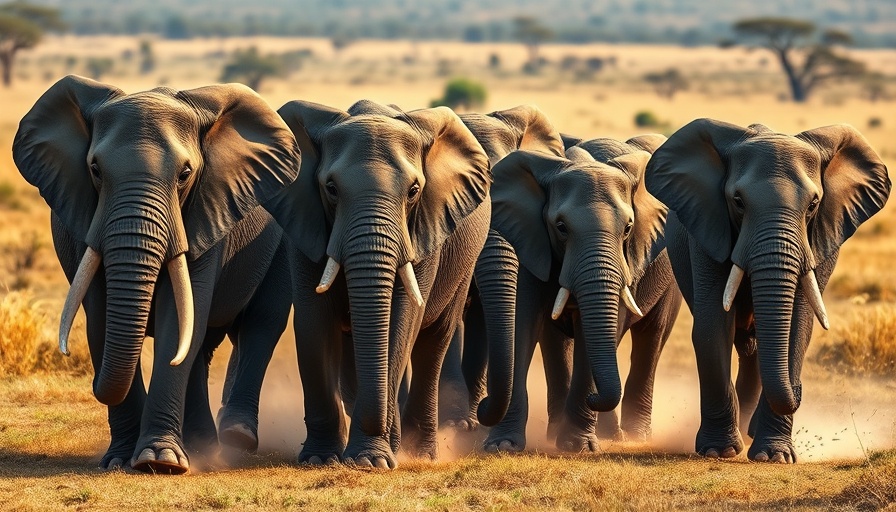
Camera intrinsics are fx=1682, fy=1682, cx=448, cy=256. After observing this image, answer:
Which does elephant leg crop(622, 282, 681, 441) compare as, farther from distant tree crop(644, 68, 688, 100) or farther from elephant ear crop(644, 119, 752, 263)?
distant tree crop(644, 68, 688, 100)

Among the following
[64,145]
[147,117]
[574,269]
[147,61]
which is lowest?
[574,269]

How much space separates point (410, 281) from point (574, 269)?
1585 mm

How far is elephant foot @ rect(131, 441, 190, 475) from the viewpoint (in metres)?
9.47

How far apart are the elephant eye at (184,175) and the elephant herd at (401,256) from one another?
27mm

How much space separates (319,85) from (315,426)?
2778 inches

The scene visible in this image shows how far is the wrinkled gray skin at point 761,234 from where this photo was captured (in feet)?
34.2

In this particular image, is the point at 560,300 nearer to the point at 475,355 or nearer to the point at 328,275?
the point at 475,355

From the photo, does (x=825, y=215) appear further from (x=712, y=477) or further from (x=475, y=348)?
(x=475, y=348)

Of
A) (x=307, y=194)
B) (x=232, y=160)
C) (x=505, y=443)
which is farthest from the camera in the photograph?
(x=505, y=443)

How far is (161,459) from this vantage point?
9.46 meters

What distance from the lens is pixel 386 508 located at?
8789 mm

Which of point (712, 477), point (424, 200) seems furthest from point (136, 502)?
point (712, 477)

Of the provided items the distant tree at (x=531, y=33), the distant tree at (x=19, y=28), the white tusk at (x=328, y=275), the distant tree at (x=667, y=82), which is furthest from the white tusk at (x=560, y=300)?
the distant tree at (x=531, y=33)

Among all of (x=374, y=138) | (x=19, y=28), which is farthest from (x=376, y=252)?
(x=19, y=28)
